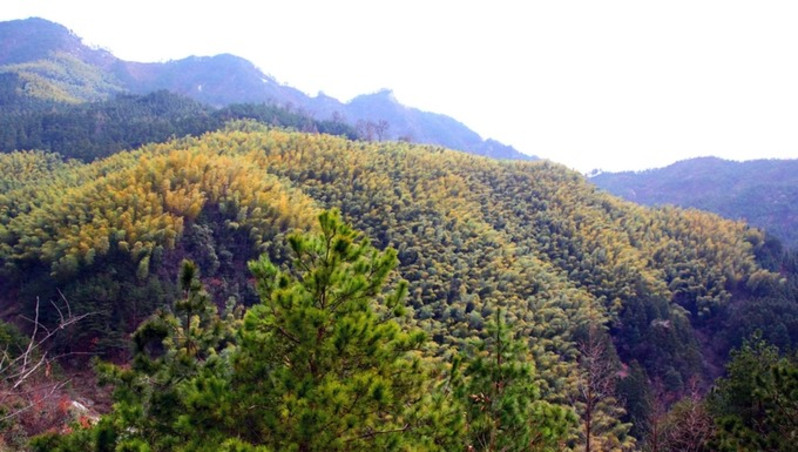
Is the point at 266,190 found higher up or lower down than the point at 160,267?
higher up

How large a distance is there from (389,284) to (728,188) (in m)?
98.8

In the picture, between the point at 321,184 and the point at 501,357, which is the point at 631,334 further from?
the point at 501,357

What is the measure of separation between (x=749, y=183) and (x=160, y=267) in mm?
108154

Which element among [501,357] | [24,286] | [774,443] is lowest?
[24,286]

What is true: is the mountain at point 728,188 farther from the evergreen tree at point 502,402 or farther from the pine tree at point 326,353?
the pine tree at point 326,353

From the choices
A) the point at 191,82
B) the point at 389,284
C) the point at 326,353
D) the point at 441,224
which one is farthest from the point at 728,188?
the point at 191,82

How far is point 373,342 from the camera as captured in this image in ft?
16.8

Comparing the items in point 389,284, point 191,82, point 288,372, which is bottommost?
point 191,82

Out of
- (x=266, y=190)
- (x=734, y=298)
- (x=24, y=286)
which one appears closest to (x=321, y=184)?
→ (x=266, y=190)

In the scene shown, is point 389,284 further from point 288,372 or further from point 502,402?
point 288,372

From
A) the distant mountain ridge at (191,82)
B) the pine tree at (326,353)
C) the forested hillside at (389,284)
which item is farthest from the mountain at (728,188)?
the pine tree at (326,353)

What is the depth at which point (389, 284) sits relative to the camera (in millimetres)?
24328

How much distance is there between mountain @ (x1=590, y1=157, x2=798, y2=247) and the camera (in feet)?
253

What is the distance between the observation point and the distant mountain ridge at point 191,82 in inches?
4316
